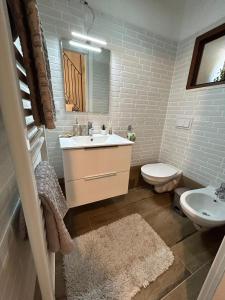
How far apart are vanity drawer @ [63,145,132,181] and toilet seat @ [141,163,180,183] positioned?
0.44 meters

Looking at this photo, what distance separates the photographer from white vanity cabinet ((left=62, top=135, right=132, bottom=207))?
1205mm

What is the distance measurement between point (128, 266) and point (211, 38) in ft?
7.80

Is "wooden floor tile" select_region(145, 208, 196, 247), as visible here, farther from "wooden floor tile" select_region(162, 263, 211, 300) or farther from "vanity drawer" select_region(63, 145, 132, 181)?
"vanity drawer" select_region(63, 145, 132, 181)

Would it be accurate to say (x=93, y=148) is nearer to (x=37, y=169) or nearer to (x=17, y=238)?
(x=37, y=169)

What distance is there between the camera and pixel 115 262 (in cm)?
110

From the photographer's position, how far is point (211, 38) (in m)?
1.52

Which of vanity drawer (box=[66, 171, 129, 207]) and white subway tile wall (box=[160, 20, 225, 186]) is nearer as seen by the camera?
vanity drawer (box=[66, 171, 129, 207])

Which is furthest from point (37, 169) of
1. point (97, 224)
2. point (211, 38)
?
point (211, 38)

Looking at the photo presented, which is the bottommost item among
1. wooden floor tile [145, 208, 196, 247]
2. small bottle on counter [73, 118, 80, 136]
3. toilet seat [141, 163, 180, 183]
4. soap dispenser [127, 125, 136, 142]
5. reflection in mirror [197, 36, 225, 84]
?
wooden floor tile [145, 208, 196, 247]

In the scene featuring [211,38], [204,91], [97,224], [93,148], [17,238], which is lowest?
[97,224]

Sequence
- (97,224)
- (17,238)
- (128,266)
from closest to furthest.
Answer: (17,238)
(128,266)
(97,224)

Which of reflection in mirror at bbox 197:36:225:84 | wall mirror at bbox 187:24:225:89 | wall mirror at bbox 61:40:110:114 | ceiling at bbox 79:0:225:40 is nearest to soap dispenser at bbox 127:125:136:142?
wall mirror at bbox 61:40:110:114

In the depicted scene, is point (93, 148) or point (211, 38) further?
point (211, 38)

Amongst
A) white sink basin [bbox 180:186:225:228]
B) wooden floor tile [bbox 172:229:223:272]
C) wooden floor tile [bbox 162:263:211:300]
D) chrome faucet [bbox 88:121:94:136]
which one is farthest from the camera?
chrome faucet [bbox 88:121:94:136]
